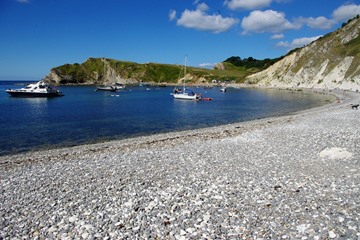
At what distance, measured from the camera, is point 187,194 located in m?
12.1

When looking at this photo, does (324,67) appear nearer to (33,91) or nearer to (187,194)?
(33,91)

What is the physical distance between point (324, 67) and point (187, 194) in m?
139

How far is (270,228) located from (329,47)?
155419 mm

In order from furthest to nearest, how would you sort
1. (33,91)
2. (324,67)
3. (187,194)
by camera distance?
(324,67) < (33,91) < (187,194)

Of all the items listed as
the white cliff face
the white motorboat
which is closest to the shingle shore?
the white motorboat

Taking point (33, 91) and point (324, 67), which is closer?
point (33, 91)

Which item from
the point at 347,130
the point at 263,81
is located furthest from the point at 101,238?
the point at 263,81

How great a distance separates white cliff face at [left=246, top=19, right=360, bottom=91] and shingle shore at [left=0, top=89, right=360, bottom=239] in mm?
100832

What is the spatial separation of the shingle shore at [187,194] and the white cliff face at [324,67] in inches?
3970

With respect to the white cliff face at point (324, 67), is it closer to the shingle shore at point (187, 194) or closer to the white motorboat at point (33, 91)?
the shingle shore at point (187, 194)

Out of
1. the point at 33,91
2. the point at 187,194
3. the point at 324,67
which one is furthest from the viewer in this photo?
the point at 324,67

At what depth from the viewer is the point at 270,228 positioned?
9109 millimetres

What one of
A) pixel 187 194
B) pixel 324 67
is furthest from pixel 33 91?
pixel 324 67

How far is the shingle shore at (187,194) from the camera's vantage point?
9289 mm
